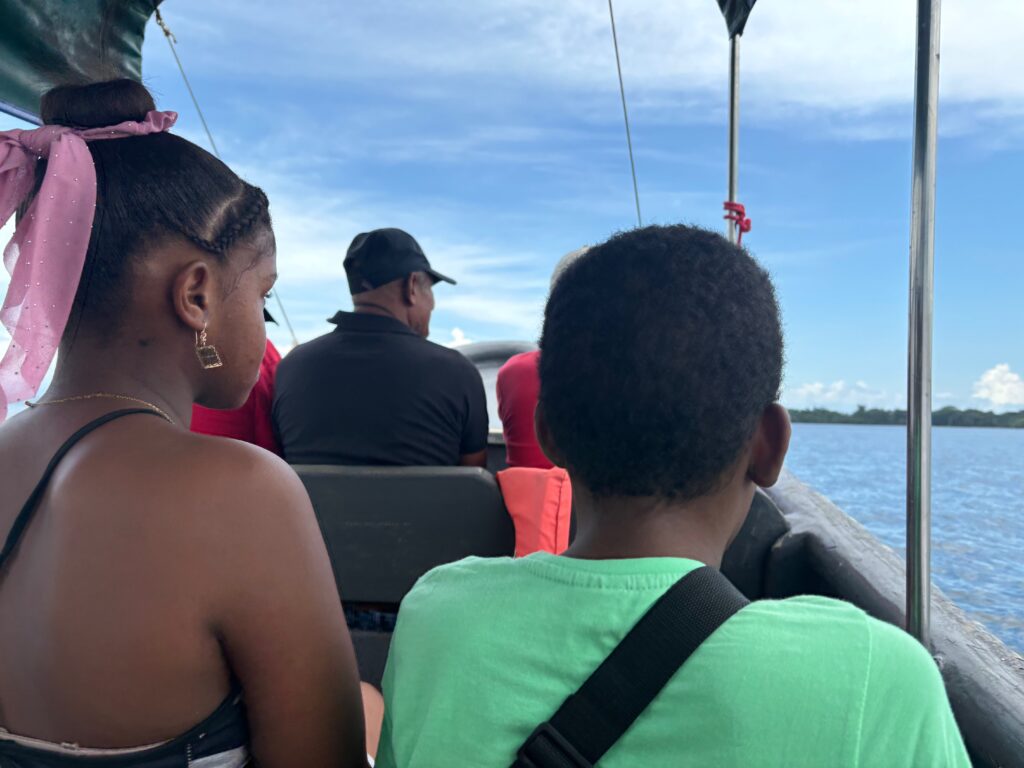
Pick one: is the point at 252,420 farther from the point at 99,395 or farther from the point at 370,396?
the point at 99,395

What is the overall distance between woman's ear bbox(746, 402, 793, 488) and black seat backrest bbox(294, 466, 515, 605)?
4.09 ft

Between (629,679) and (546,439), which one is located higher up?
(546,439)

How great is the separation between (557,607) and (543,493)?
1314 millimetres

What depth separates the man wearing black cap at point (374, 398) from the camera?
2072 millimetres

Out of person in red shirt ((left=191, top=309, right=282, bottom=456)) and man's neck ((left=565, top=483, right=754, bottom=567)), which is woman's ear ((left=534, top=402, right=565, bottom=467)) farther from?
person in red shirt ((left=191, top=309, right=282, bottom=456))

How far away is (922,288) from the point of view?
1.17 metres

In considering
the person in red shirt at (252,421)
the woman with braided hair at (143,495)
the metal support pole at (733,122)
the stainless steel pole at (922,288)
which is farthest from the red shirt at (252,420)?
the stainless steel pole at (922,288)

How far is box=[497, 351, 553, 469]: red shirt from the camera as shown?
249cm

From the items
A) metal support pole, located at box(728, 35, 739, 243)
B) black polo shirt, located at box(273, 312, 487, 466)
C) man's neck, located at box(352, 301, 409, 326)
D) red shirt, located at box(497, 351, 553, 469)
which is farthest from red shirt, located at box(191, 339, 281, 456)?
metal support pole, located at box(728, 35, 739, 243)

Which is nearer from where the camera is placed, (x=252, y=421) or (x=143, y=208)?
(x=143, y=208)

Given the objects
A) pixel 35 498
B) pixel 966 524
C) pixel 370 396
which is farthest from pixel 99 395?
pixel 966 524

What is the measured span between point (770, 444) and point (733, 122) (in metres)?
1.89

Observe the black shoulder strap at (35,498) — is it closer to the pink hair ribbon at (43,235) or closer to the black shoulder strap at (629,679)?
the pink hair ribbon at (43,235)

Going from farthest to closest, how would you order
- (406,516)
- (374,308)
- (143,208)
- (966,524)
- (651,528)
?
(966,524), (374,308), (406,516), (143,208), (651,528)
